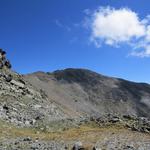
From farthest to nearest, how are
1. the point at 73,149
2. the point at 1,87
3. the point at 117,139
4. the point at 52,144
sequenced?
the point at 1,87 < the point at 117,139 < the point at 52,144 < the point at 73,149

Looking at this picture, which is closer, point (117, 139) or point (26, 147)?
point (26, 147)

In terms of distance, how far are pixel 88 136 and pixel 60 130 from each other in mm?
8758

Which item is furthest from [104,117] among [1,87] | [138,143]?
[1,87]

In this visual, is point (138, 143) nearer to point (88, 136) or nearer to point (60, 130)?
point (88, 136)

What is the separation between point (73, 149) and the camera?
36781 millimetres

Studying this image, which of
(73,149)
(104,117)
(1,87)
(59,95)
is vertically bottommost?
(73,149)

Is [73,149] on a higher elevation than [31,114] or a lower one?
lower

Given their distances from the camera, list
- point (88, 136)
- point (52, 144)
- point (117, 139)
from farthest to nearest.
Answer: point (88, 136) < point (117, 139) < point (52, 144)

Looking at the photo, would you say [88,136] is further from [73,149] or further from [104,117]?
[104,117]

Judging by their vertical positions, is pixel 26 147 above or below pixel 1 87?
below

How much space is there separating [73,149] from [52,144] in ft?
12.4

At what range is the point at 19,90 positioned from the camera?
292 ft

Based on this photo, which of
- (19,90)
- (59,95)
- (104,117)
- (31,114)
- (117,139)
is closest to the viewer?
(117,139)

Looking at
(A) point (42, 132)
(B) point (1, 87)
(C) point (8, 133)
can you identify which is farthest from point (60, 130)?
(B) point (1, 87)
